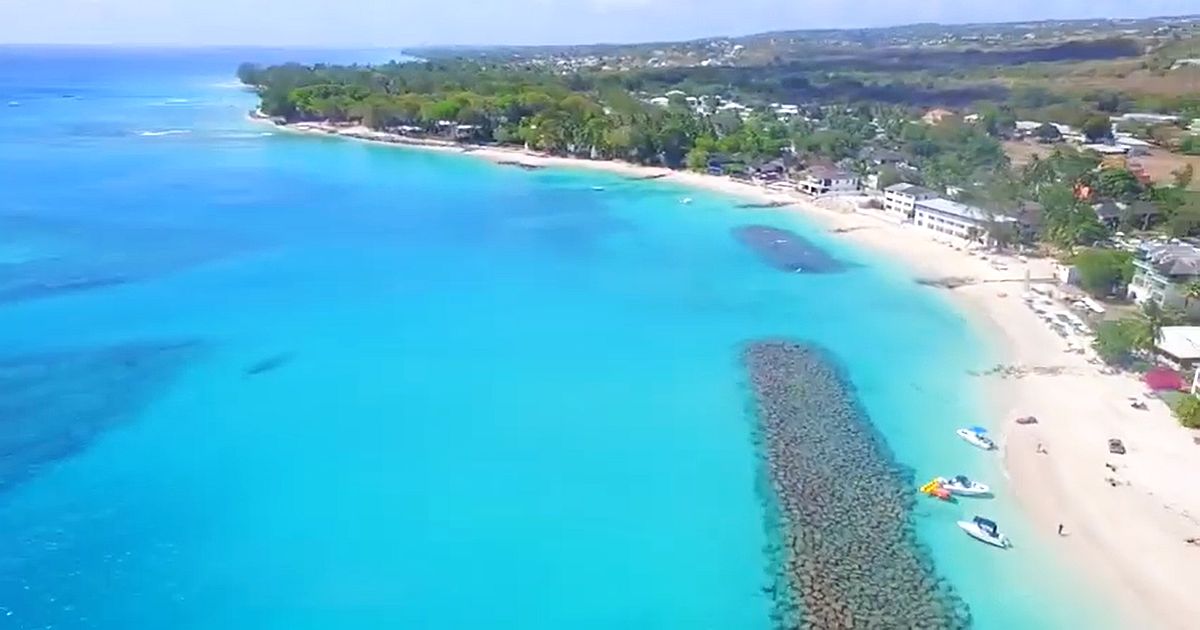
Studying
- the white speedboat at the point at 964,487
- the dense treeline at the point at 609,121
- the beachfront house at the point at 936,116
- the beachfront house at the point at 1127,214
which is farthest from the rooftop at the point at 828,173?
the white speedboat at the point at 964,487

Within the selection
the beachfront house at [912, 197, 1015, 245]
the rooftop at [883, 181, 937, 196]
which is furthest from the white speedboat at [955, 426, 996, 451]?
the rooftop at [883, 181, 937, 196]

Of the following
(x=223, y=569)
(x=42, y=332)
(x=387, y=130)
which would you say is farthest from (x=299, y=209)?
(x=223, y=569)

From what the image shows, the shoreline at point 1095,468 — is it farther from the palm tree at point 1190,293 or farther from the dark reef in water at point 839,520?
the palm tree at point 1190,293

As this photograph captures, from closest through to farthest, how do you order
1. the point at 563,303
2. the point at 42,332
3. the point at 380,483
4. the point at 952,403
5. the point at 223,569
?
the point at 223,569
the point at 380,483
the point at 952,403
the point at 42,332
the point at 563,303

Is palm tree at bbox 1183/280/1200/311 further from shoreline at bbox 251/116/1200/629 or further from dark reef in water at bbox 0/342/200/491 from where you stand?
dark reef in water at bbox 0/342/200/491

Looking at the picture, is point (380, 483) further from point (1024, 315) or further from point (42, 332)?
point (1024, 315)

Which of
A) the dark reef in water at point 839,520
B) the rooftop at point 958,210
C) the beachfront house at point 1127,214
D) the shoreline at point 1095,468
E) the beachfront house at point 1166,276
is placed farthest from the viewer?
the rooftop at point 958,210
